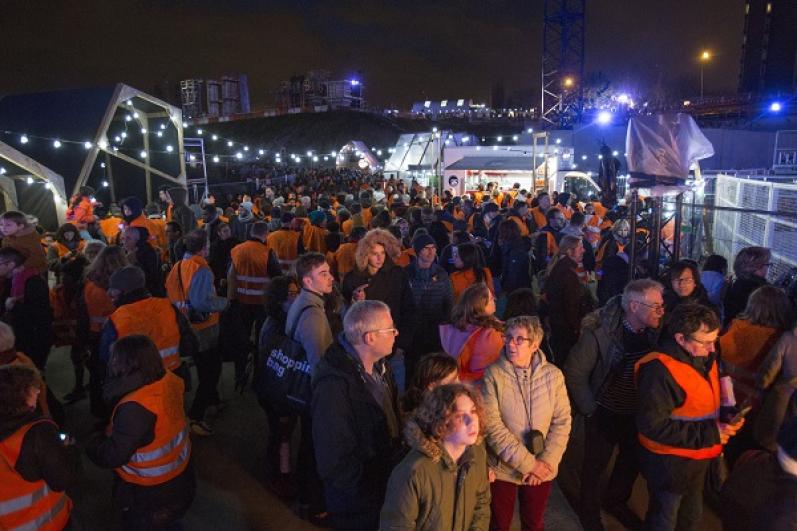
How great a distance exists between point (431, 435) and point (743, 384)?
2489mm

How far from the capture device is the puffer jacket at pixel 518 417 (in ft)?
9.23

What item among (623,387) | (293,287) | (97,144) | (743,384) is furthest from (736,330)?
(97,144)

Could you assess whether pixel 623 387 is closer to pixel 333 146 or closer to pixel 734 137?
pixel 734 137

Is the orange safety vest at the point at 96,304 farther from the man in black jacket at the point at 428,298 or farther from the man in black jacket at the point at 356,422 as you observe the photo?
the man in black jacket at the point at 356,422

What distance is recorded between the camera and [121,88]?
14594 mm

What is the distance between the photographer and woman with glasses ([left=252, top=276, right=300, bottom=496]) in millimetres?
3537

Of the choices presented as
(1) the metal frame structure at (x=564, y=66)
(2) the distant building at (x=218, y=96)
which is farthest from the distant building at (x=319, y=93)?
(1) the metal frame structure at (x=564, y=66)

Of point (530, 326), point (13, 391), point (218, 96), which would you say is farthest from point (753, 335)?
point (218, 96)

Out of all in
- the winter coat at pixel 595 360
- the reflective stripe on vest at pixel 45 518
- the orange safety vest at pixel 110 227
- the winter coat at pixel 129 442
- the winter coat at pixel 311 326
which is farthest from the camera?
the orange safety vest at pixel 110 227

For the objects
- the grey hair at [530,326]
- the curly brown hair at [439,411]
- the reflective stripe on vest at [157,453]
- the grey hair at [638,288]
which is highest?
the grey hair at [638,288]

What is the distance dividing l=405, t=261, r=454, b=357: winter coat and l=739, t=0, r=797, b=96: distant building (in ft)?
176

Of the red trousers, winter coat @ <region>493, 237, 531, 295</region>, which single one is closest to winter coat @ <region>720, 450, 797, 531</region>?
the red trousers

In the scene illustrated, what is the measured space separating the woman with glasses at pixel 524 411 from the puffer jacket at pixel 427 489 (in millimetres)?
634

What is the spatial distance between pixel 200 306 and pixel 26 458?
7.82 feet
